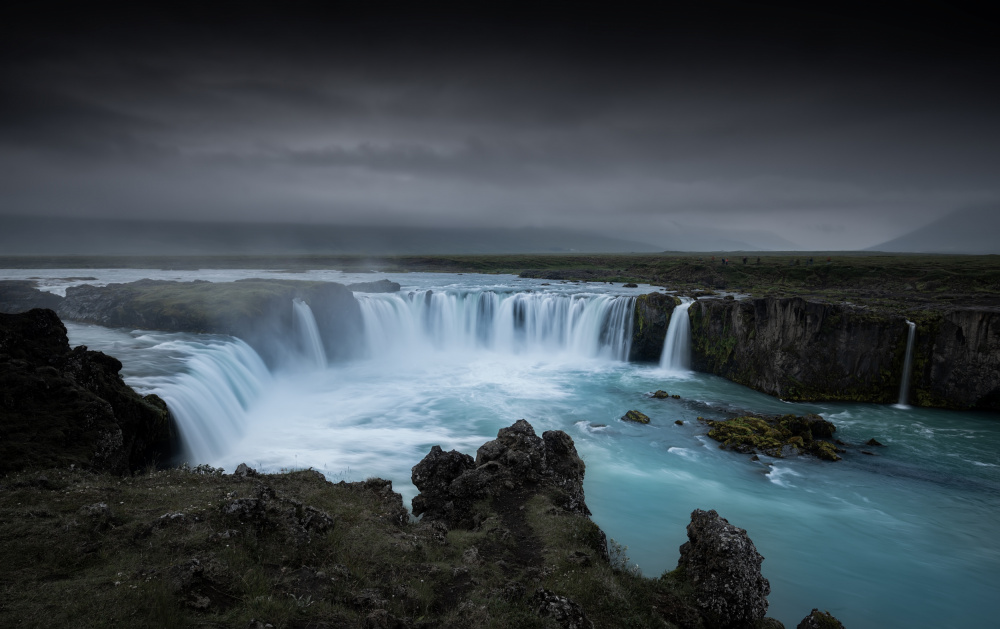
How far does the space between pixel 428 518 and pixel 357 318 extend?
2844 cm

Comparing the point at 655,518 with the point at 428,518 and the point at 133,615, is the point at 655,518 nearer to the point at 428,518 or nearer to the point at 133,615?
the point at 428,518

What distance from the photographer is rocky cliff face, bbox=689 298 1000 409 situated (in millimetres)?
23141

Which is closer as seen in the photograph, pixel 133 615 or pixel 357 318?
pixel 133 615

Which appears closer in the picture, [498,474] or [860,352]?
[498,474]

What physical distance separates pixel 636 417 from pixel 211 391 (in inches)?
761

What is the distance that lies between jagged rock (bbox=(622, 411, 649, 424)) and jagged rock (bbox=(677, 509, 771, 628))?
14.2 m

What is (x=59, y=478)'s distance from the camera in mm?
8562

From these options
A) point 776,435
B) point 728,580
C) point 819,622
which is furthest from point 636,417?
point 728,580

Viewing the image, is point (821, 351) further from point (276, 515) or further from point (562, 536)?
point (276, 515)

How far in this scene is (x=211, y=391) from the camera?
19219 mm

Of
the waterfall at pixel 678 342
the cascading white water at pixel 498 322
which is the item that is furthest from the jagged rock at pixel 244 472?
the waterfall at pixel 678 342

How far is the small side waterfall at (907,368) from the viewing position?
24.2m

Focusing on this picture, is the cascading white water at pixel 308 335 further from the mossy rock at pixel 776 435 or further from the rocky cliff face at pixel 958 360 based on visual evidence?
the rocky cliff face at pixel 958 360

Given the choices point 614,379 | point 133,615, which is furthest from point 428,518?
point 614,379
